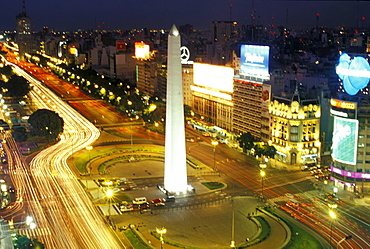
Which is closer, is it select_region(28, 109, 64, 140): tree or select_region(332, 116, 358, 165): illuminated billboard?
select_region(332, 116, 358, 165): illuminated billboard

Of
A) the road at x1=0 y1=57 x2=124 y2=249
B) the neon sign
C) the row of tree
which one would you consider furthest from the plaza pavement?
the row of tree

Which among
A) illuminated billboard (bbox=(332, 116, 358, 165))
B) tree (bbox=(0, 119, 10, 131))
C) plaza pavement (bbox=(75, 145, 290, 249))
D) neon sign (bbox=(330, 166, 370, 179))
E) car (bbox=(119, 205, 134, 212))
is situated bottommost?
plaza pavement (bbox=(75, 145, 290, 249))

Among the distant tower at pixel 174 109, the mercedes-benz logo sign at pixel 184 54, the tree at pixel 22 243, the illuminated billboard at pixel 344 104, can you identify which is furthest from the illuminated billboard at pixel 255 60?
the tree at pixel 22 243

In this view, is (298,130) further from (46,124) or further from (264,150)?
(46,124)

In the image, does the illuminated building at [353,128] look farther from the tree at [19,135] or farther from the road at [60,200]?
the tree at [19,135]

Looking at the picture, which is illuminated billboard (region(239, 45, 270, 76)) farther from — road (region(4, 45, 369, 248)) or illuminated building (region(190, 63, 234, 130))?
road (region(4, 45, 369, 248))

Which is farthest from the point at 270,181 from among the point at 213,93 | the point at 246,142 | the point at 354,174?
the point at 213,93

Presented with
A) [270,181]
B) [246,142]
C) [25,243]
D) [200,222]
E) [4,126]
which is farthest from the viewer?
[4,126]
